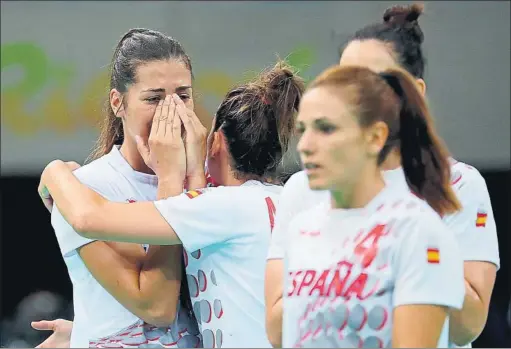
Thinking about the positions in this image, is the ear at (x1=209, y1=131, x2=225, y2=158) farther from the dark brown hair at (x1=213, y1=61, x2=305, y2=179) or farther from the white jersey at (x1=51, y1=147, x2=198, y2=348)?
the white jersey at (x1=51, y1=147, x2=198, y2=348)

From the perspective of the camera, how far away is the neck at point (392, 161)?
2088 mm

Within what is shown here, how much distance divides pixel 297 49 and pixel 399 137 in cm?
481

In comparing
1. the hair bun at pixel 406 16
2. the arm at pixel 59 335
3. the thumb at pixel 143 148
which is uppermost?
the hair bun at pixel 406 16

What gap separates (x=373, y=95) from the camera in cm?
203

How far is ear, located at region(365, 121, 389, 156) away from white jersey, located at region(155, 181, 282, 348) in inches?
30.0

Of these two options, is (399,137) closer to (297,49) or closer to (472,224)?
(472,224)

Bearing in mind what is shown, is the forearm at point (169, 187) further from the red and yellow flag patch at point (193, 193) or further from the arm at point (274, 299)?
the arm at point (274, 299)

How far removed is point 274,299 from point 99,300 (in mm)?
792

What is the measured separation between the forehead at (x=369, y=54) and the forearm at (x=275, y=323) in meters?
0.70

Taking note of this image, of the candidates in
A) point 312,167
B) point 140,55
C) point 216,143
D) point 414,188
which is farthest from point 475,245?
point 140,55

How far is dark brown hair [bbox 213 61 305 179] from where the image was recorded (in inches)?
110

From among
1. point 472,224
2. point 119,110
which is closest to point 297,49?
point 119,110

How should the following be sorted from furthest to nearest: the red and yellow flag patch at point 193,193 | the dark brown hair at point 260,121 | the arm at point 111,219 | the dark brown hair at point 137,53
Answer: the dark brown hair at point 137,53 < the dark brown hair at point 260,121 < the red and yellow flag patch at point 193,193 < the arm at point 111,219

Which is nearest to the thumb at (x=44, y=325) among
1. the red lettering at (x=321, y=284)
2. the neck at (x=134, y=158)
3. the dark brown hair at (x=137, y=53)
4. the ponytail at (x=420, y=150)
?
the neck at (x=134, y=158)
